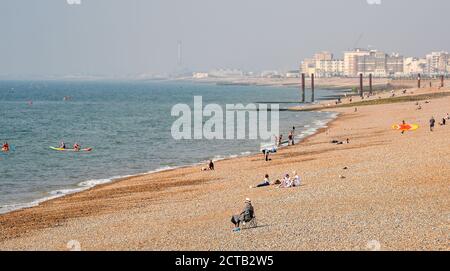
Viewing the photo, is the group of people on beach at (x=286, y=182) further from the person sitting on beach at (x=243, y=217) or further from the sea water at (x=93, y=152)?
the sea water at (x=93, y=152)

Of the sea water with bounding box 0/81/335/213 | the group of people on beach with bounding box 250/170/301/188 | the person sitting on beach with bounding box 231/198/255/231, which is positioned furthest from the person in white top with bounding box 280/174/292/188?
the sea water with bounding box 0/81/335/213

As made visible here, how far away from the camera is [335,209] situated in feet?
63.7

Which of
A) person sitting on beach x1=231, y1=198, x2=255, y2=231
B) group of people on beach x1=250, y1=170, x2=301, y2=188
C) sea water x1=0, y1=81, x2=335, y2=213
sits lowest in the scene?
sea water x1=0, y1=81, x2=335, y2=213

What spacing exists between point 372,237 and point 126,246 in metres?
5.99

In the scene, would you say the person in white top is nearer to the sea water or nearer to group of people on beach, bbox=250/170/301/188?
group of people on beach, bbox=250/170/301/188

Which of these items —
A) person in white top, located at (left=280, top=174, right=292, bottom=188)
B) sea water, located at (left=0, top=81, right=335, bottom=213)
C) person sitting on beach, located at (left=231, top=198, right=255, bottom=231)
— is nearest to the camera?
person sitting on beach, located at (left=231, top=198, right=255, bottom=231)

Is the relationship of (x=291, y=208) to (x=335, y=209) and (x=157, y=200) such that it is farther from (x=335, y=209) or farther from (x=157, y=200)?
(x=157, y=200)

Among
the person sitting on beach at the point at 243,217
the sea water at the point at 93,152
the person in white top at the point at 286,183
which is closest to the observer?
the person sitting on beach at the point at 243,217

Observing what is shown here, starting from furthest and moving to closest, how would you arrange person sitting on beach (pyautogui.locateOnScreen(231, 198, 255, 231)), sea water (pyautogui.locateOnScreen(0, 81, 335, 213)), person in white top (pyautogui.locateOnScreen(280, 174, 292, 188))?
sea water (pyautogui.locateOnScreen(0, 81, 335, 213)), person in white top (pyautogui.locateOnScreen(280, 174, 292, 188)), person sitting on beach (pyautogui.locateOnScreen(231, 198, 255, 231))

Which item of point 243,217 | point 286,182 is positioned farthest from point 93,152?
point 243,217

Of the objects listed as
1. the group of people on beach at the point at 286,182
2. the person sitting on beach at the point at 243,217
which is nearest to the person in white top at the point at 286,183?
the group of people on beach at the point at 286,182

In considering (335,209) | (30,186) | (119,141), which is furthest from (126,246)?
(119,141)

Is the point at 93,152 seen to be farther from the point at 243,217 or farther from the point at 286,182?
the point at 243,217

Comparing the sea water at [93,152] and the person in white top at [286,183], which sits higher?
the person in white top at [286,183]
